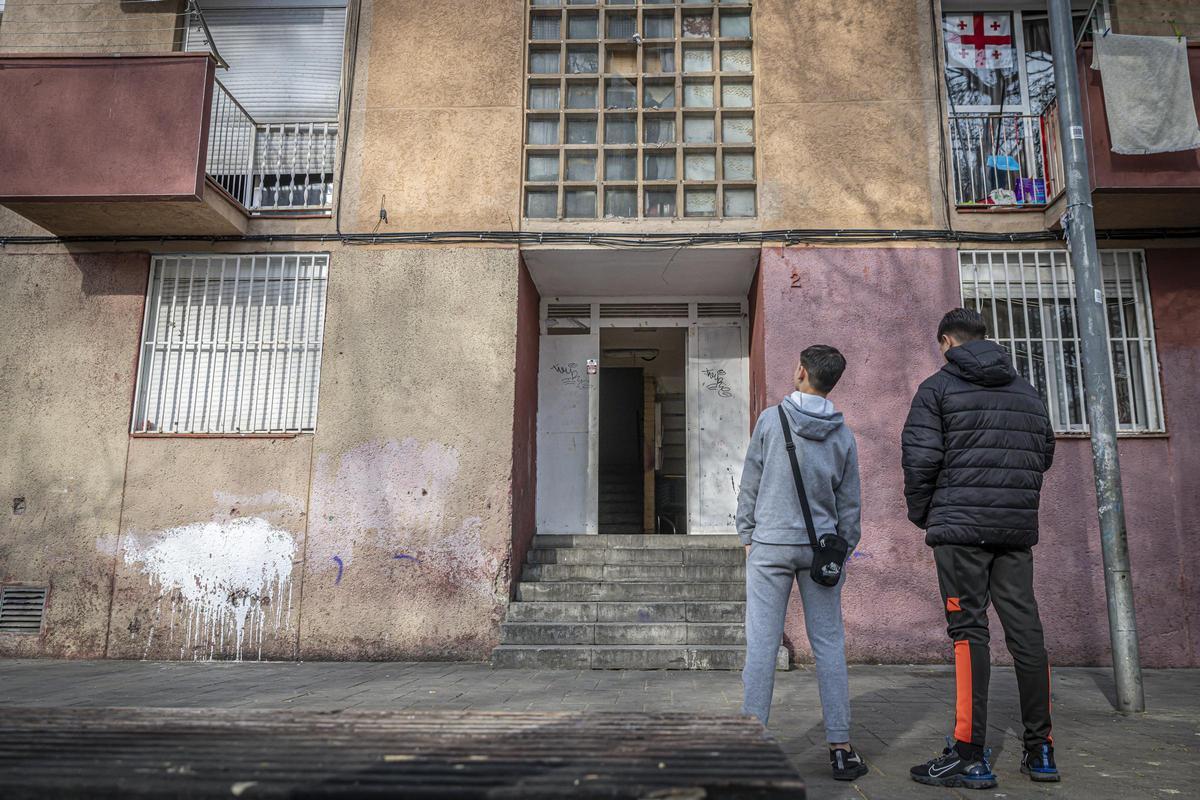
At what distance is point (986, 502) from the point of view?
3.42m

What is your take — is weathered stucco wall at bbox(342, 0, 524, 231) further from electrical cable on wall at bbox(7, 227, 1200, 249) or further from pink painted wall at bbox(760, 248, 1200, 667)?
pink painted wall at bbox(760, 248, 1200, 667)

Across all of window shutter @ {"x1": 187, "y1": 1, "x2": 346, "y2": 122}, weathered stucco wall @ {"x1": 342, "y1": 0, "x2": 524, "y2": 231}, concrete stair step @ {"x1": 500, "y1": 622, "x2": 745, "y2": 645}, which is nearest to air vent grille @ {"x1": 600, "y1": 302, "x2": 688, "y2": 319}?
weathered stucco wall @ {"x1": 342, "y1": 0, "x2": 524, "y2": 231}

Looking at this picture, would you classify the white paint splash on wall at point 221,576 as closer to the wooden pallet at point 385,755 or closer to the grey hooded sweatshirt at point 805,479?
the grey hooded sweatshirt at point 805,479

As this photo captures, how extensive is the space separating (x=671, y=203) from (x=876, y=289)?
2.06 metres

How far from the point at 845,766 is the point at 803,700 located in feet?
6.06

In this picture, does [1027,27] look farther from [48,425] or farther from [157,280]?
[48,425]

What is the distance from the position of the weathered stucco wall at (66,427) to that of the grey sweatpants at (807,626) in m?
6.21

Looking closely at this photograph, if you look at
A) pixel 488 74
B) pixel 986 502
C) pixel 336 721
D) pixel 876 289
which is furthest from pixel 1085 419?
pixel 336 721

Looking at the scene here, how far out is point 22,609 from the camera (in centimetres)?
712

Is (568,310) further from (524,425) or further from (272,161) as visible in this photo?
(272,161)

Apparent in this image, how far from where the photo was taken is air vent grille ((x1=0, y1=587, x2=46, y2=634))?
23.3ft

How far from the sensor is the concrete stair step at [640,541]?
802 cm

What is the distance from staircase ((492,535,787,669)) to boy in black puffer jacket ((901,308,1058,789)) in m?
3.10

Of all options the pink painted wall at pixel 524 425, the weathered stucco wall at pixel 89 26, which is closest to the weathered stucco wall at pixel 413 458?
the pink painted wall at pixel 524 425
